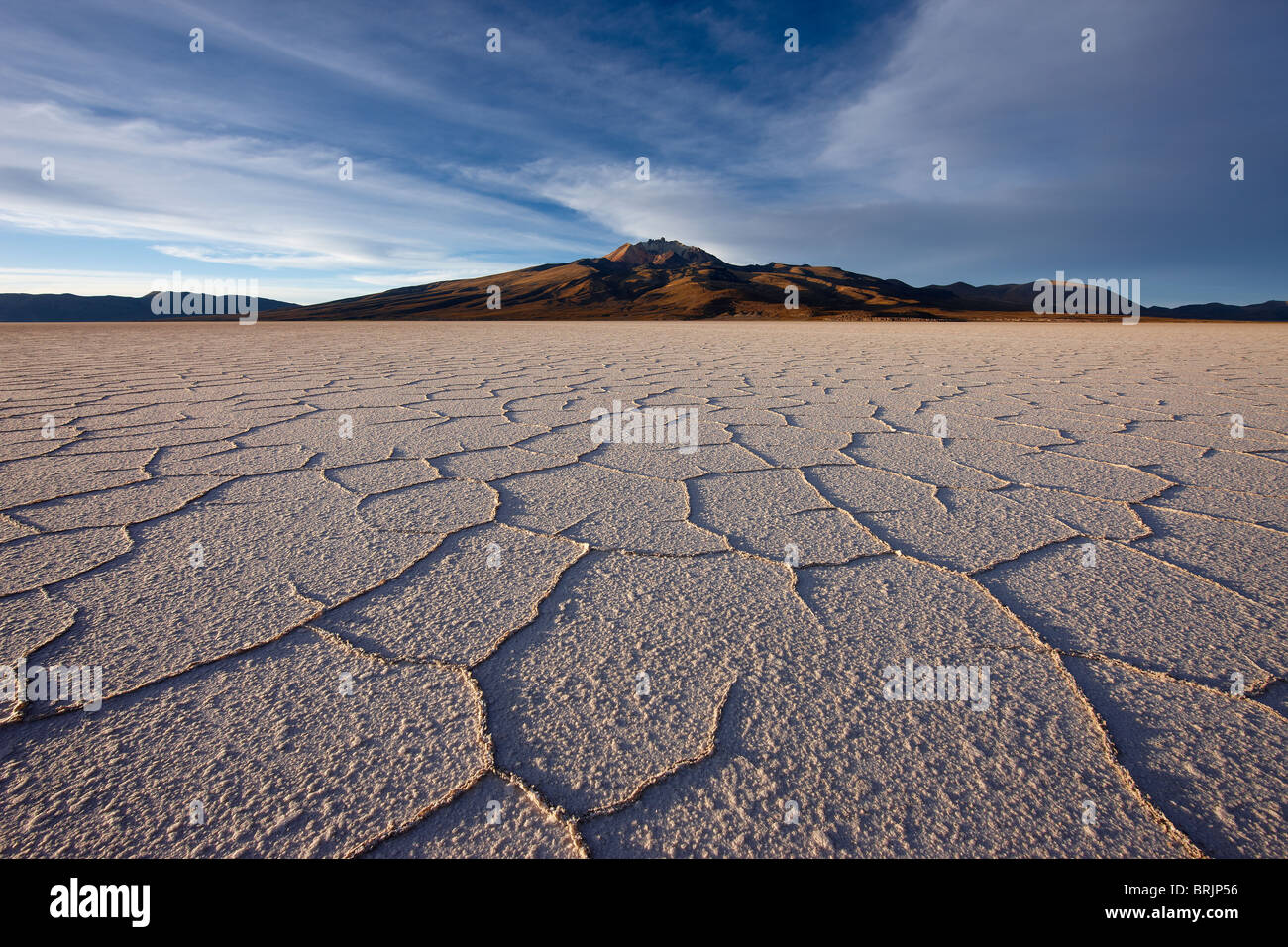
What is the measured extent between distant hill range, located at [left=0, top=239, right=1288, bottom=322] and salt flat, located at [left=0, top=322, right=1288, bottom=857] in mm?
39137

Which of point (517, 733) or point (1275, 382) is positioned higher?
point (1275, 382)

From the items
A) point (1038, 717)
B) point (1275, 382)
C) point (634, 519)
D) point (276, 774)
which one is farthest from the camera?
point (1275, 382)

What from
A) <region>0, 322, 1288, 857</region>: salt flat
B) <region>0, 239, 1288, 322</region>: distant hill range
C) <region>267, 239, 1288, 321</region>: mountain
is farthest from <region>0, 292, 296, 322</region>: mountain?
<region>0, 322, 1288, 857</region>: salt flat

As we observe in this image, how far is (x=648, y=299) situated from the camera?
6194 cm

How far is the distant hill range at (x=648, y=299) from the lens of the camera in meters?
50.3

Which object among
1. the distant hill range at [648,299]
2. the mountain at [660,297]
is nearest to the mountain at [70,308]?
the distant hill range at [648,299]

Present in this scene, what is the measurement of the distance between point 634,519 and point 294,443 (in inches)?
68.6

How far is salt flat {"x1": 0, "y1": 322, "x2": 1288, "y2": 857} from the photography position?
0.76 m

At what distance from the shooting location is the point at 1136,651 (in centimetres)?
109

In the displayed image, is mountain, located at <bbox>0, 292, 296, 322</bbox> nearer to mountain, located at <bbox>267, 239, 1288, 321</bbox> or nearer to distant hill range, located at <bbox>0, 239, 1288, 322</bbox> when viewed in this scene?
Result: distant hill range, located at <bbox>0, 239, 1288, 322</bbox>
